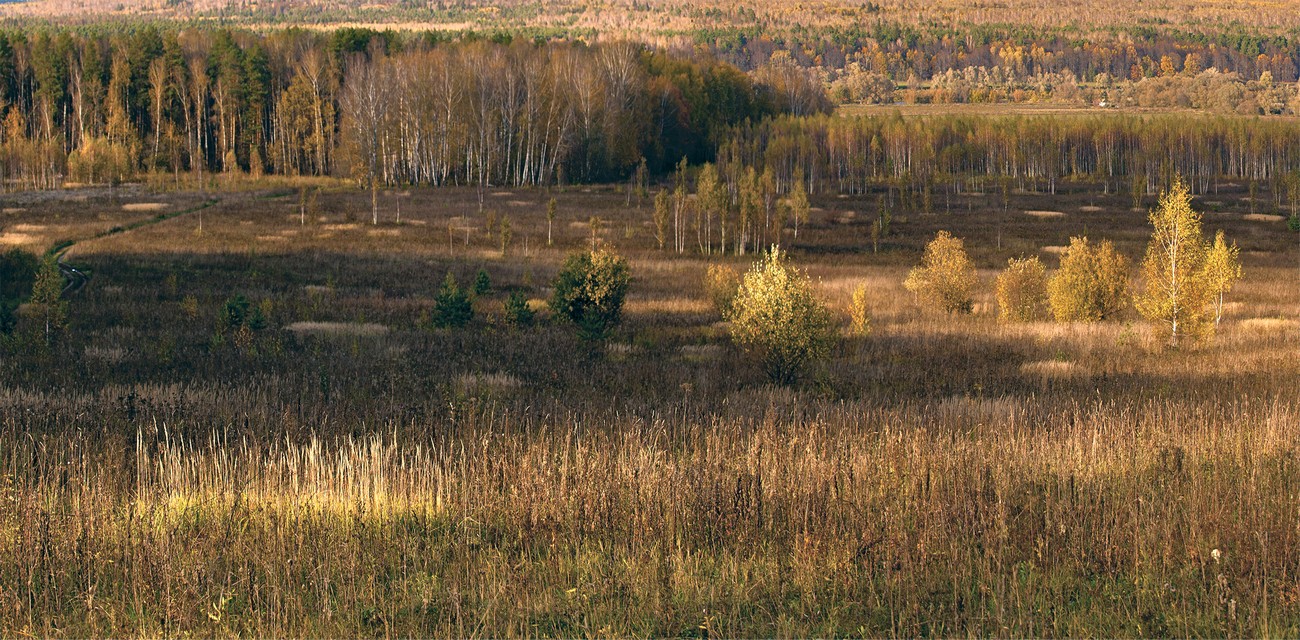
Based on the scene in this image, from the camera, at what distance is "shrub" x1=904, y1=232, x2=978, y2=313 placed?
1490 inches

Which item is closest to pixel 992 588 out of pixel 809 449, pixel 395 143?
pixel 809 449

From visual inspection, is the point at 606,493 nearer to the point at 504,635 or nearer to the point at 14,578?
the point at 504,635

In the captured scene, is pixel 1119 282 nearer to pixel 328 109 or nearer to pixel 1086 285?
pixel 1086 285

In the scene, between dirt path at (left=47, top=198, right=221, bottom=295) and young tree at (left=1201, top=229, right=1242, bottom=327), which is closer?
young tree at (left=1201, top=229, right=1242, bottom=327)

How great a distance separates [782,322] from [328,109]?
8348 cm

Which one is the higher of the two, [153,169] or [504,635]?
[153,169]

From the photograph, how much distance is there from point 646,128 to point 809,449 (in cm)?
9907

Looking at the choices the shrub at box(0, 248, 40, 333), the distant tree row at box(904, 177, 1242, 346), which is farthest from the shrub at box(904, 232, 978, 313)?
the shrub at box(0, 248, 40, 333)

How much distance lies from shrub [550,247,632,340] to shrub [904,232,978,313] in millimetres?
12058

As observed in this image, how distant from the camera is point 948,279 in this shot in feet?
124

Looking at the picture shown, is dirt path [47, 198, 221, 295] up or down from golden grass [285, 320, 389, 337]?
up

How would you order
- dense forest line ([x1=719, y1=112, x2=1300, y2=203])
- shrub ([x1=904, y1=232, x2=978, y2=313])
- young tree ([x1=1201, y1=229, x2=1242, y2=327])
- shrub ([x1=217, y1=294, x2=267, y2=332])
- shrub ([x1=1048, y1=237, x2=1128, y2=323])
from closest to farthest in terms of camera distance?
young tree ([x1=1201, y1=229, x2=1242, y2=327])
shrub ([x1=217, y1=294, x2=267, y2=332])
shrub ([x1=1048, y1=237, x2=1128, y2=323])
shrub ([x1=904, y1=232, x2=978, y2=313])
dense forest line ([x1=719, y1=112, x2=1300, y2=203])

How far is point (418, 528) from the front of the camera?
8.35 metres

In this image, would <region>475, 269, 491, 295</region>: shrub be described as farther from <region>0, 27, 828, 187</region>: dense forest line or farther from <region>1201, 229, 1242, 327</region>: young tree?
<region>0, 27, 828, 187</region>: dense forest line
